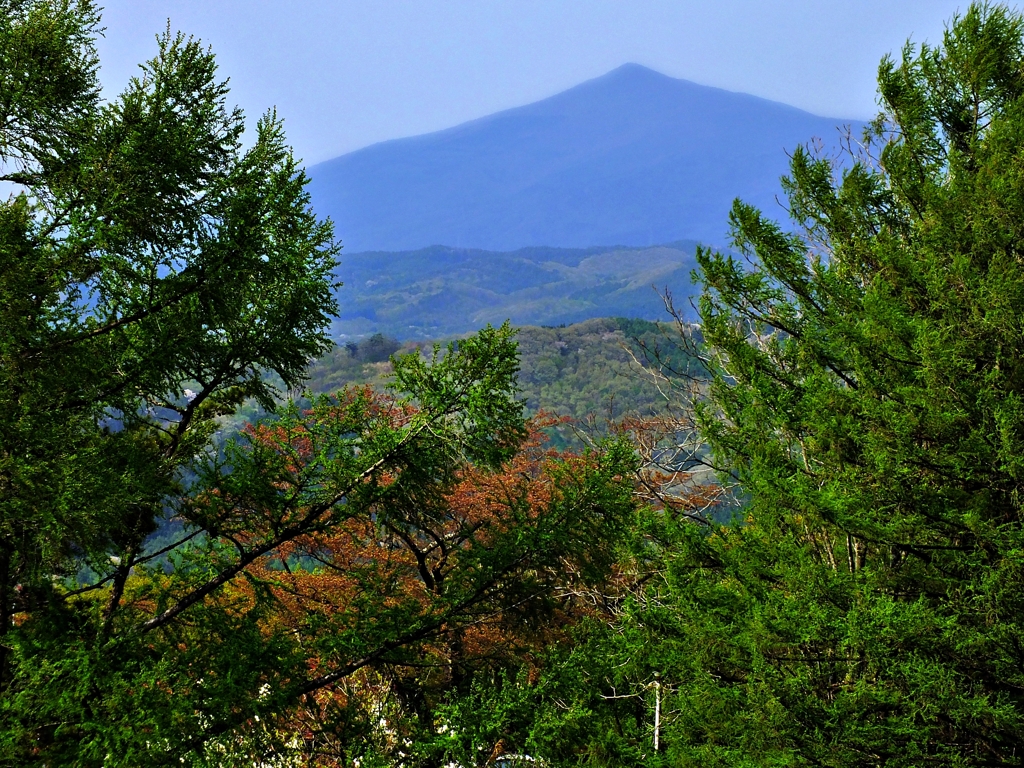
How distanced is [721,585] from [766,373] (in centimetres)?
200

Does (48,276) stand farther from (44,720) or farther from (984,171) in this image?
(984,171)

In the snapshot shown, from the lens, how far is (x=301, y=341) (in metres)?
5.29

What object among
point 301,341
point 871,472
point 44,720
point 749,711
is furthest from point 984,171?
point 44,720

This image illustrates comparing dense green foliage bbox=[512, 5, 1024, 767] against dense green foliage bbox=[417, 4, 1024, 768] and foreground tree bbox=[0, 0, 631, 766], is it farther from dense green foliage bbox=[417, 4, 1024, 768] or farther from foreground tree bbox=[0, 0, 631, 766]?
foreground tree bbox=[0, 0, 631, 766]

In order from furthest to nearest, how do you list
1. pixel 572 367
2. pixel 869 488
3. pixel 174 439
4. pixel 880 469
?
pixel 572 367 → pixel 174 439 → pixel 869 488 → pixel 880 469

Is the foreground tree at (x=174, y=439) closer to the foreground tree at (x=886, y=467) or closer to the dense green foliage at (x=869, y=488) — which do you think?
the dense green foliage at (x=869, y=488)

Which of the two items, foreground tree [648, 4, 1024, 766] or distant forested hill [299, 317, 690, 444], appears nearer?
foreground tree [648, 4, 1024, 766]

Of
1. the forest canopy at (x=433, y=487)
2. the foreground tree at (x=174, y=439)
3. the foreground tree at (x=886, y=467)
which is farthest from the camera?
the foreground tree at (x=886, y=467)

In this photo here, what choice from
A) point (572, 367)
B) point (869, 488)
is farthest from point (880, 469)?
point (572, 367)

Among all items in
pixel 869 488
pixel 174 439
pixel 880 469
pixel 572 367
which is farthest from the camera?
pixel 572 367

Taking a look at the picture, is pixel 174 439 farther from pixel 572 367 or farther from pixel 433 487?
pixel 572 367

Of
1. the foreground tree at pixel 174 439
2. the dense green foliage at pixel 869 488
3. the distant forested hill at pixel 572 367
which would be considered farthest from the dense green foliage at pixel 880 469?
the distant forested hill at pixel 572 367

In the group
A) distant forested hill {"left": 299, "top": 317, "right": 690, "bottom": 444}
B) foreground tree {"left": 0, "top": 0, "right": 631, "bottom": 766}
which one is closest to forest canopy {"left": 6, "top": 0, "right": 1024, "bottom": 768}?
foreground tree {"left": 0, "top": 0, "right": 631, "bottom": 766}

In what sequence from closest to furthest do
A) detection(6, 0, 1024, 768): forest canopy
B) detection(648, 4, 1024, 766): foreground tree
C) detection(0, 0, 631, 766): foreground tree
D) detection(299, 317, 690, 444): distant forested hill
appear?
detection(0, 0, 631, 766): foreground tree, detection(6, 0, 1024, 768): forest canopy, detection(648, 4, 1024, 766): foreground tree, detection(299, 317, 690, 444): distant forested hill
